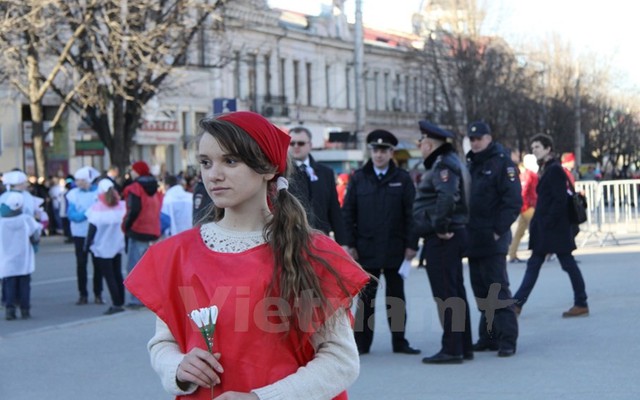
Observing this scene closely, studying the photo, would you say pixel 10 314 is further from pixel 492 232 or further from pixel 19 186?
pixel 492 232

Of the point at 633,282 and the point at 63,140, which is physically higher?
the point at 63,140

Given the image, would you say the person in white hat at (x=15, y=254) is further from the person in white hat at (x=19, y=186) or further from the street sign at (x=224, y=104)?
the street sign at (x=224, y=104)

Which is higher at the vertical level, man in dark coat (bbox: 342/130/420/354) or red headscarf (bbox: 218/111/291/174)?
red headscarf (bbox: 218/111/291/174)

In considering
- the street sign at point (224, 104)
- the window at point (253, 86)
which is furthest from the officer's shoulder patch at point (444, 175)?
the window at point (253, 86)

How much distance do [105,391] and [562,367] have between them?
11.0 ft

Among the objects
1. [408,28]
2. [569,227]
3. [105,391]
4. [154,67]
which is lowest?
[105,391]

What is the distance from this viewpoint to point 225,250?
358 centimetres

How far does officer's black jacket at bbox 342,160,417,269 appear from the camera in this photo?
402 inches

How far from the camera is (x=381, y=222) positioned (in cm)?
1023

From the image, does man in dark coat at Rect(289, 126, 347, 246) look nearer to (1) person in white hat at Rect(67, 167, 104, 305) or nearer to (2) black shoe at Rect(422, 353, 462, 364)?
(2) black shoe at Rect(422, 353, 462, 364)

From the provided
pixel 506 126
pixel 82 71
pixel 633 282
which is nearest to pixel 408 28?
pixel 506 126

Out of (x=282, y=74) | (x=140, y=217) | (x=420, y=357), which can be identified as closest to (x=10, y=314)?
(x=140, y=217)

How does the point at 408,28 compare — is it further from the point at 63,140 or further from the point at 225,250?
the point at 225,250

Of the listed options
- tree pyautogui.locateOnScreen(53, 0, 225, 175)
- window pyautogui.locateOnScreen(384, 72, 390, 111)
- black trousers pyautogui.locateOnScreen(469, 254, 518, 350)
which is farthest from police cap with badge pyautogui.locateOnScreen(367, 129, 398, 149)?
window pyautogui.locateOnScreen(384, 72, 390, 111)
